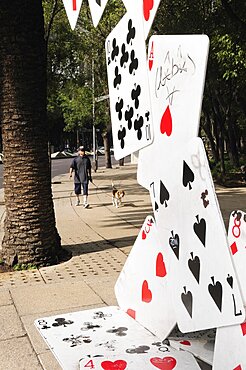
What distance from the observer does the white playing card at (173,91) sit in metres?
3.05

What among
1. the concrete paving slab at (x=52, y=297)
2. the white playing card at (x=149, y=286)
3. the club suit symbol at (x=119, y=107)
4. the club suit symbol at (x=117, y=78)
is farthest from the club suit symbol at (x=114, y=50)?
the concrete paving slab at (x=52, y=297)

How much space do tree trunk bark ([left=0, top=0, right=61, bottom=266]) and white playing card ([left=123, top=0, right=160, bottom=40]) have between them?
145 inches

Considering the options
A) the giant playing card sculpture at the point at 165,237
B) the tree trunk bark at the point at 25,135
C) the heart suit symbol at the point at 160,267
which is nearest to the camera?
the giant playing card sculpture at the point at 165,237

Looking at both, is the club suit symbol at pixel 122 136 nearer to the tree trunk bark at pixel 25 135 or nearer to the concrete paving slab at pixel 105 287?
the concrete paving slab at pixel 105 287

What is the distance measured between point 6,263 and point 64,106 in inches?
782

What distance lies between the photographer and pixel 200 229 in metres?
3.03

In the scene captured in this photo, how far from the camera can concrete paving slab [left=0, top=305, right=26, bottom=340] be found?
184 inches

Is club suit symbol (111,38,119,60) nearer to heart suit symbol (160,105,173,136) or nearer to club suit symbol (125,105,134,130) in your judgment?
club suit symbol (125,105,134,130)

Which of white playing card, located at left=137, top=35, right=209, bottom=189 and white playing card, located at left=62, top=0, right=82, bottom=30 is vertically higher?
white playing card, located at left=62, top=0, right=82, bottom=30

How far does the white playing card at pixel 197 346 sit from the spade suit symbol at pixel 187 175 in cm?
131

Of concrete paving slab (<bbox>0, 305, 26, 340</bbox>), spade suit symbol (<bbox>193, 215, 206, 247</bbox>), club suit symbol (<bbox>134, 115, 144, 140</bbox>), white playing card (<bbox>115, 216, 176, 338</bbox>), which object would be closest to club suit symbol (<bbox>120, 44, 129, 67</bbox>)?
club suit symbol (<bbox>134, 115, 144, 140</bbox>)

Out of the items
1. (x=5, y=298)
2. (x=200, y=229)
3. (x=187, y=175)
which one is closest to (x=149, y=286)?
(x=200, y=229)

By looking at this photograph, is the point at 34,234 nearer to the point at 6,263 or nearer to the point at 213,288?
the point at 6,263

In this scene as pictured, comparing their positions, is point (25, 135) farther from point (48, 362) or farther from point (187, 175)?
point (187, 175)
